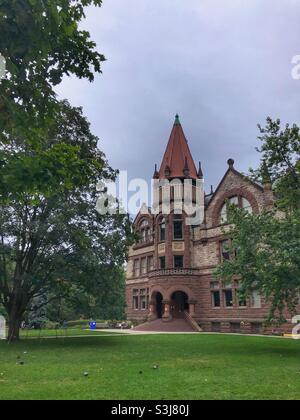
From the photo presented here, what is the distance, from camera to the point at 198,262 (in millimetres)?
41000

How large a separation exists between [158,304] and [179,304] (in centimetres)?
290

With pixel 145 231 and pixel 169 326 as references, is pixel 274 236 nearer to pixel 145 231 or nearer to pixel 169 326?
pixel 169 326

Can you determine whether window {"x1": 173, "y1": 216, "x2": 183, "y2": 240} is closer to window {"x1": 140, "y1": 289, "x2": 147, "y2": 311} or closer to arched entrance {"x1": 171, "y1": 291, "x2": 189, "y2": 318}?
arched entrance {"x1": 171, "y1": 291, "x2": 189, "y2": 318}

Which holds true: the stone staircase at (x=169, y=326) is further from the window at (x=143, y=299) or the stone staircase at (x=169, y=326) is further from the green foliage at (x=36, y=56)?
the green foliage at (x=36, y=56)

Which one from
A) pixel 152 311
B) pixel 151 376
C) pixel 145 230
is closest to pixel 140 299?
pixel 152 311

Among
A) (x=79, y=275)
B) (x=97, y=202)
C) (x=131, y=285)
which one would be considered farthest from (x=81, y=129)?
(x=131, y=285)

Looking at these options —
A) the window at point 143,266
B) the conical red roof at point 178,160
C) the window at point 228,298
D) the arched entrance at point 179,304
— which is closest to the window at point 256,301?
the window at point 228,298

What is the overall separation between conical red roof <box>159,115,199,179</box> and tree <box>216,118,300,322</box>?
26.2 metres

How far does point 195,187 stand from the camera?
44.5 meters

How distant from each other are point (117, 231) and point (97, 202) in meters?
2.13

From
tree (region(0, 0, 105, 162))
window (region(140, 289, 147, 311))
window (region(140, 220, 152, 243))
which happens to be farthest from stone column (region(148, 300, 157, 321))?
tree (region(0, 0, 105, 162))

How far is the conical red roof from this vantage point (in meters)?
44.4

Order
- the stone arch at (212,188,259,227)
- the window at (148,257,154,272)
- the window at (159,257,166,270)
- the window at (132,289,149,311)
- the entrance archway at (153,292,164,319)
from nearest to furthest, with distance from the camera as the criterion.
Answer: the stone arch at (212,188,259,227)
the entrance archway at (153,292,164,319)
the window at (159,257,166,270)
the window at (132,289,149,311)
the window at (148,257,154,272)
